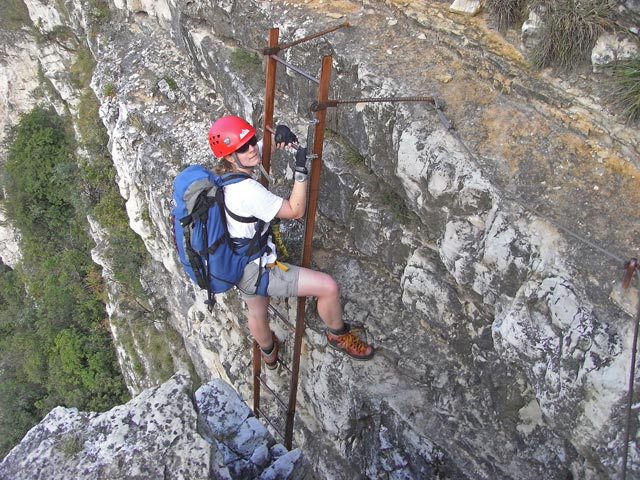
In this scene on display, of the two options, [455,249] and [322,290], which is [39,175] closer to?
[322,290]

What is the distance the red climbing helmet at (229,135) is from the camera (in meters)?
5.11

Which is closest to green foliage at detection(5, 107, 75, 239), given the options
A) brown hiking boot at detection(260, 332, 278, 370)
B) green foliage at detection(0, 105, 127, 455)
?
green foliage at detection(0, 105, 127, 455)

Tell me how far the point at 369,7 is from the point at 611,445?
5.56 meters

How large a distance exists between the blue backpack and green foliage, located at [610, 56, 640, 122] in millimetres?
3408

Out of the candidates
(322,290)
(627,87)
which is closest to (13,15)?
(322,290)

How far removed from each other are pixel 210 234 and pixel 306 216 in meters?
1.19

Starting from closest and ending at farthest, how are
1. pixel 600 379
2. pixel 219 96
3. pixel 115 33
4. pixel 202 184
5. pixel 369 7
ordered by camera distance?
pixel 600 379 < pixel 202 184 < pixel 369 7 < pixel 219 96 < pixel 115 33

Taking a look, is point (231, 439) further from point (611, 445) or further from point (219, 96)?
point (219, 96)

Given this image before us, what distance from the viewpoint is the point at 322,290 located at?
588 cm

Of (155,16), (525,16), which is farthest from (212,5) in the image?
(525,16)

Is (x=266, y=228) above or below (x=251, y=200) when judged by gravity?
below

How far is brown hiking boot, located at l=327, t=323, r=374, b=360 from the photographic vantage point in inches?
245

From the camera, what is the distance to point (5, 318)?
17859 millimetres

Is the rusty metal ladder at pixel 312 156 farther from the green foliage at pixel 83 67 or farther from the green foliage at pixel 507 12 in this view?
the green foliage at pixel 83 67
